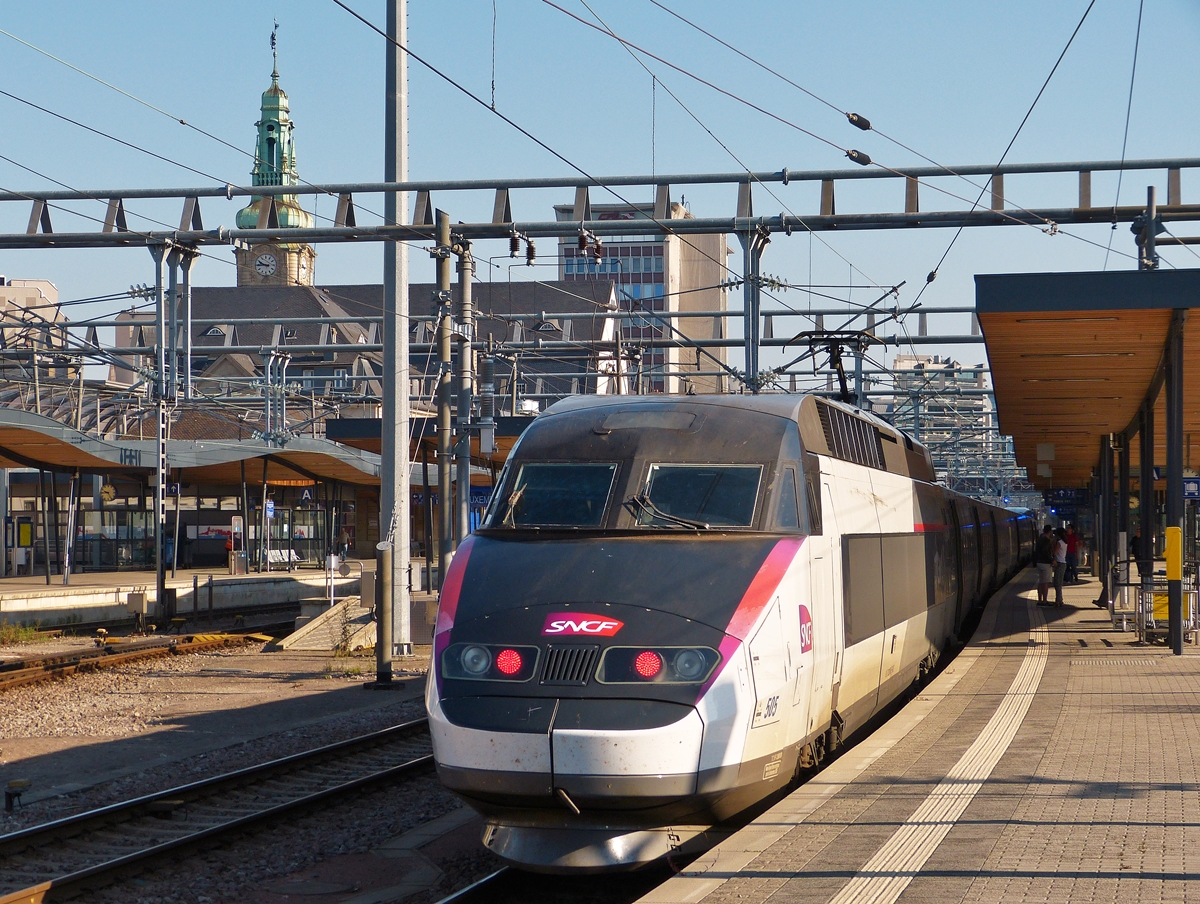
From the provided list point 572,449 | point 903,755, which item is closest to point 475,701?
point 572,449

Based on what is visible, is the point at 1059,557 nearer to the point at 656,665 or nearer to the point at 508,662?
the point at 656,665

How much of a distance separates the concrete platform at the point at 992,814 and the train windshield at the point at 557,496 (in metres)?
2.23

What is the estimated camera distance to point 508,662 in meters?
7.25

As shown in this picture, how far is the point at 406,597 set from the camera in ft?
65.8

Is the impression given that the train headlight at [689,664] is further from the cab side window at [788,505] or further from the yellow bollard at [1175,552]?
the yellow bollard at [1175,552]

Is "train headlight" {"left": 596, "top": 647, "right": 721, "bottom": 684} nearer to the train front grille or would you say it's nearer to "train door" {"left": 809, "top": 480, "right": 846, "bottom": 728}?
the train front grille

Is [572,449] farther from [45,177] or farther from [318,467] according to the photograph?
[318,467]

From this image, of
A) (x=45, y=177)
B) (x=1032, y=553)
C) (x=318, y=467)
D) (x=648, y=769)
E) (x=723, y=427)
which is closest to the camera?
(x=648, y=769)

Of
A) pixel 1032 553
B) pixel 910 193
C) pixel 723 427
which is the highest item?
pixel 910 193

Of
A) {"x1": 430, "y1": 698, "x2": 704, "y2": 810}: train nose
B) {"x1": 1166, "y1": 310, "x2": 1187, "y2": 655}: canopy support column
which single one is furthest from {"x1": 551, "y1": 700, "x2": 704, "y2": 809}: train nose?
{"x1": 1166, "y1": 310, "x2": 1187, "y2": 655}: canopy support column

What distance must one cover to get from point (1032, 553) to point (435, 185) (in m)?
48.4

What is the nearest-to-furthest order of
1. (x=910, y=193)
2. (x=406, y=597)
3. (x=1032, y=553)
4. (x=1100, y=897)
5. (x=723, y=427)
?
(x=1100, y=897) → (x=723, y=427) → (x=910, y=193) → (x=406, y=597) → (x=1032, y=553)

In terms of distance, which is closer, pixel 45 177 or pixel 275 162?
pixel 45 177

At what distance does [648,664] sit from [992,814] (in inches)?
89.1
